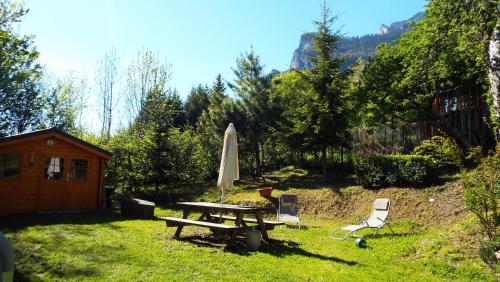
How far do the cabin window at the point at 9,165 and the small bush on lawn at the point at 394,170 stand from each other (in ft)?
39.7

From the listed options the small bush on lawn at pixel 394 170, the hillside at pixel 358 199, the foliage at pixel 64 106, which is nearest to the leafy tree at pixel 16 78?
the foliage at pixel 64 106

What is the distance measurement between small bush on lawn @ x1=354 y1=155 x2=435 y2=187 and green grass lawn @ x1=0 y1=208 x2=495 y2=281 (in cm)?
358

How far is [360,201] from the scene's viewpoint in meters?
13.0

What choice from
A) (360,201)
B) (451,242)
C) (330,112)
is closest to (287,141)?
(330,112)

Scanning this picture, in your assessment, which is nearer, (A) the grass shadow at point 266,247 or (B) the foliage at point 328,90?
(A) the grass shadow at point 266,247

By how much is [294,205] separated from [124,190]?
10.7m

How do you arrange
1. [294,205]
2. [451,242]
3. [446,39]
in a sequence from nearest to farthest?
1. [451,242]
2. [446,39]
3. [294,205]

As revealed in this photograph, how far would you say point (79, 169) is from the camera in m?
13.7

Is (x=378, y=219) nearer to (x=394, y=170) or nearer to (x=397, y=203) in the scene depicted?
(x=397, y=203)

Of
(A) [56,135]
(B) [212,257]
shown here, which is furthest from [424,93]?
(A) [56,135]

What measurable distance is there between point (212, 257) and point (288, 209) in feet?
15.0

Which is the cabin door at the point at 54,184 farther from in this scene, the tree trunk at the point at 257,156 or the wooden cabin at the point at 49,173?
the tree trunk at the point at 257,156

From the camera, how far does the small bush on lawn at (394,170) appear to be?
12.7 metres

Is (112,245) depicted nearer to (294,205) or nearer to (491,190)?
(294,205)
